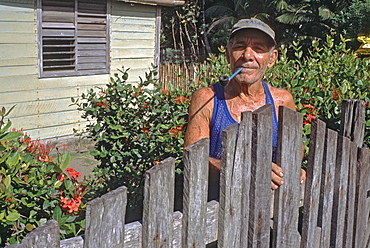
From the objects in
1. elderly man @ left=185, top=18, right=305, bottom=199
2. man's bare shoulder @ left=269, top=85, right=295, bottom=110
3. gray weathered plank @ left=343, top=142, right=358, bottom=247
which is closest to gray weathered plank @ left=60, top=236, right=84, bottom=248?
elderly man @ left=185, top=18, right=305, bottom=199

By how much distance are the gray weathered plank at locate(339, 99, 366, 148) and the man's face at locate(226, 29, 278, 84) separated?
629mm

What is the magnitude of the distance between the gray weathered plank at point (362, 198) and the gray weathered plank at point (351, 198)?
0.04 metres

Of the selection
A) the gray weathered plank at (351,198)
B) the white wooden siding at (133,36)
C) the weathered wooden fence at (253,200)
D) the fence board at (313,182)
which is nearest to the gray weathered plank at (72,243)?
the weathered wooden fence at (253,200)

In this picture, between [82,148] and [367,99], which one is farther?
[82,148]

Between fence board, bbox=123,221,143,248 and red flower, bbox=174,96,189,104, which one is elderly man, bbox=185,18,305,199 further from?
red flower, bbox=174,96,189,104

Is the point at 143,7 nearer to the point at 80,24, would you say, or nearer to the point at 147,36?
the point at 147,36

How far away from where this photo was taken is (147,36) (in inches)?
387

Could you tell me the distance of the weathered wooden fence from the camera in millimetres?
1523

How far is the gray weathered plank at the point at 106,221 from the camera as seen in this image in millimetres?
1427

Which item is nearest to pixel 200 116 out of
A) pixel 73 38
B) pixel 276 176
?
pixel 276 176

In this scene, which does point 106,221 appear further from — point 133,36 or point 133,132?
point 133,36

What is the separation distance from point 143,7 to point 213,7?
14.3 m

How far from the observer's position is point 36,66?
26.6ft

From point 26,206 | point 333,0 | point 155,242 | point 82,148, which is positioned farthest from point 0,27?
point 333,0
